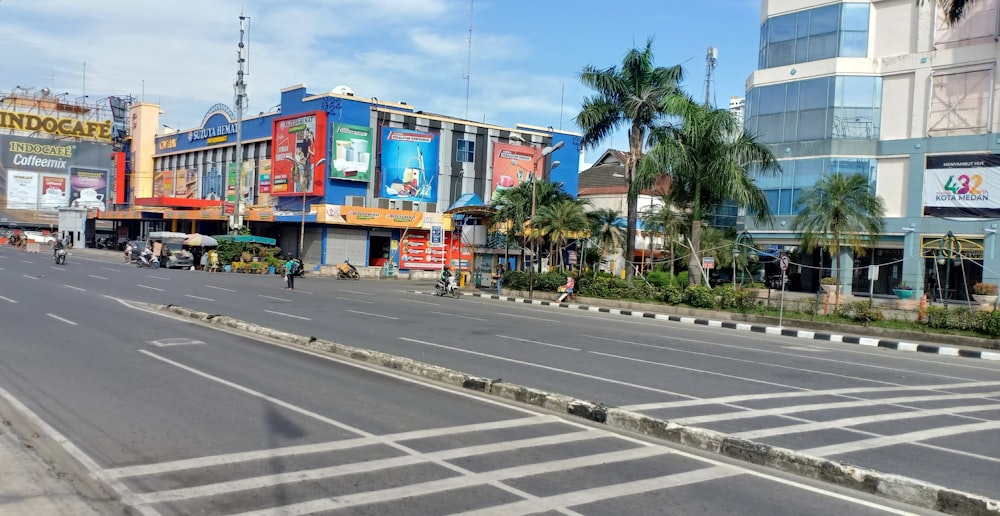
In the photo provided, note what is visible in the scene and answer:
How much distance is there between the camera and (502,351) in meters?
15.0

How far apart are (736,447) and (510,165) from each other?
176ft

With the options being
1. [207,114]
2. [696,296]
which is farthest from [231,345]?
[207,114]

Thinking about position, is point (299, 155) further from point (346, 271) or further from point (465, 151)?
point (465, 151)

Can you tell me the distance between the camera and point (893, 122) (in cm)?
4103

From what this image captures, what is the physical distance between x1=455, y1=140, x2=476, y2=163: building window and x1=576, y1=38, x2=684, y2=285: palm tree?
25830 millimetres

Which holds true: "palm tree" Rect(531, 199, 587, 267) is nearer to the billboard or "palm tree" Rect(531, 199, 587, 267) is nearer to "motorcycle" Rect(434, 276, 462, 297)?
"motorcycle" Rect(434, 276, 462, 297)

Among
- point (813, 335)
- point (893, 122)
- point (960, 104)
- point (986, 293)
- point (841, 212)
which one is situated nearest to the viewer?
point (813, 335)

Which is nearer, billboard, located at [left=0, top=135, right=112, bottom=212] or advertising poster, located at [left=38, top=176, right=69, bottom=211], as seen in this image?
billboard, located at [left=0, top=135, right=112, bottom=212]

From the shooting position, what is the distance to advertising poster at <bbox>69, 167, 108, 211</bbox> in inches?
3720

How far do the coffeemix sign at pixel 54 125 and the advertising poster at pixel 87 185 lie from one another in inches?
175

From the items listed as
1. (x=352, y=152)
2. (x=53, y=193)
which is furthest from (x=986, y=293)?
(x=53, y=193)

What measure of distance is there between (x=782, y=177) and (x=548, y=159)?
24.0 m

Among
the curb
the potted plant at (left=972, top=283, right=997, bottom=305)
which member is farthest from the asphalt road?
the potted plant at (left=972, top=283, right=997, bottom=305)

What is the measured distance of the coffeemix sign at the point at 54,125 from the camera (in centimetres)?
9019
